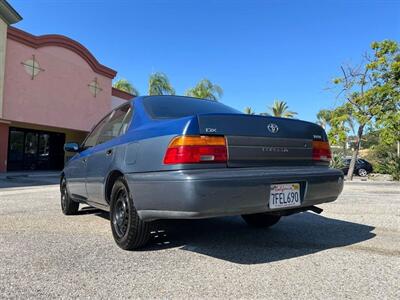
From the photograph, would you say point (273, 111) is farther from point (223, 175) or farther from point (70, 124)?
point (223, 175)

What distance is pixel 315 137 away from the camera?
13.1ft

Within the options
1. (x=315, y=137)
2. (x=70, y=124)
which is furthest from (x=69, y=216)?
(x=70, y=124)

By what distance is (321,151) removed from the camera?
159 inches

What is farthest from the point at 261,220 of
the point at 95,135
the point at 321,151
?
the point at 95,135

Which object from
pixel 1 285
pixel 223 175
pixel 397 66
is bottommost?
pixel 1 285

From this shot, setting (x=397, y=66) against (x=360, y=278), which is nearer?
(x=360, y=278)

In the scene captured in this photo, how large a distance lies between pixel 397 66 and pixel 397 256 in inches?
669

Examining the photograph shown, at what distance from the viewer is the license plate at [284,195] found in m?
3.37

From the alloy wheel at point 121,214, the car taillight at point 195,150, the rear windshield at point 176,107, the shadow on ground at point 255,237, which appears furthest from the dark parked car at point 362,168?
the car taillight at point 195,150

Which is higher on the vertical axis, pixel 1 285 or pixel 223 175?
pixel 223 175

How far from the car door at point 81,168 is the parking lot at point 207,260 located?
17.5 inches

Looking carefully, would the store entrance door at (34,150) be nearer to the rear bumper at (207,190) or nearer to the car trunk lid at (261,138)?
the rear bumper at (207,190)

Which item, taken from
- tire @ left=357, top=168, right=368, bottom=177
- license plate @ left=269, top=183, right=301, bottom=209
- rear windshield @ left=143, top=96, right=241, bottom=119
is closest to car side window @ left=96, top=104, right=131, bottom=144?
rear windshield @ left=143, top=96, right=241, bottom=119

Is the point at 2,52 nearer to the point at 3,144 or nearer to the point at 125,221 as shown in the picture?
the point at 3,144
